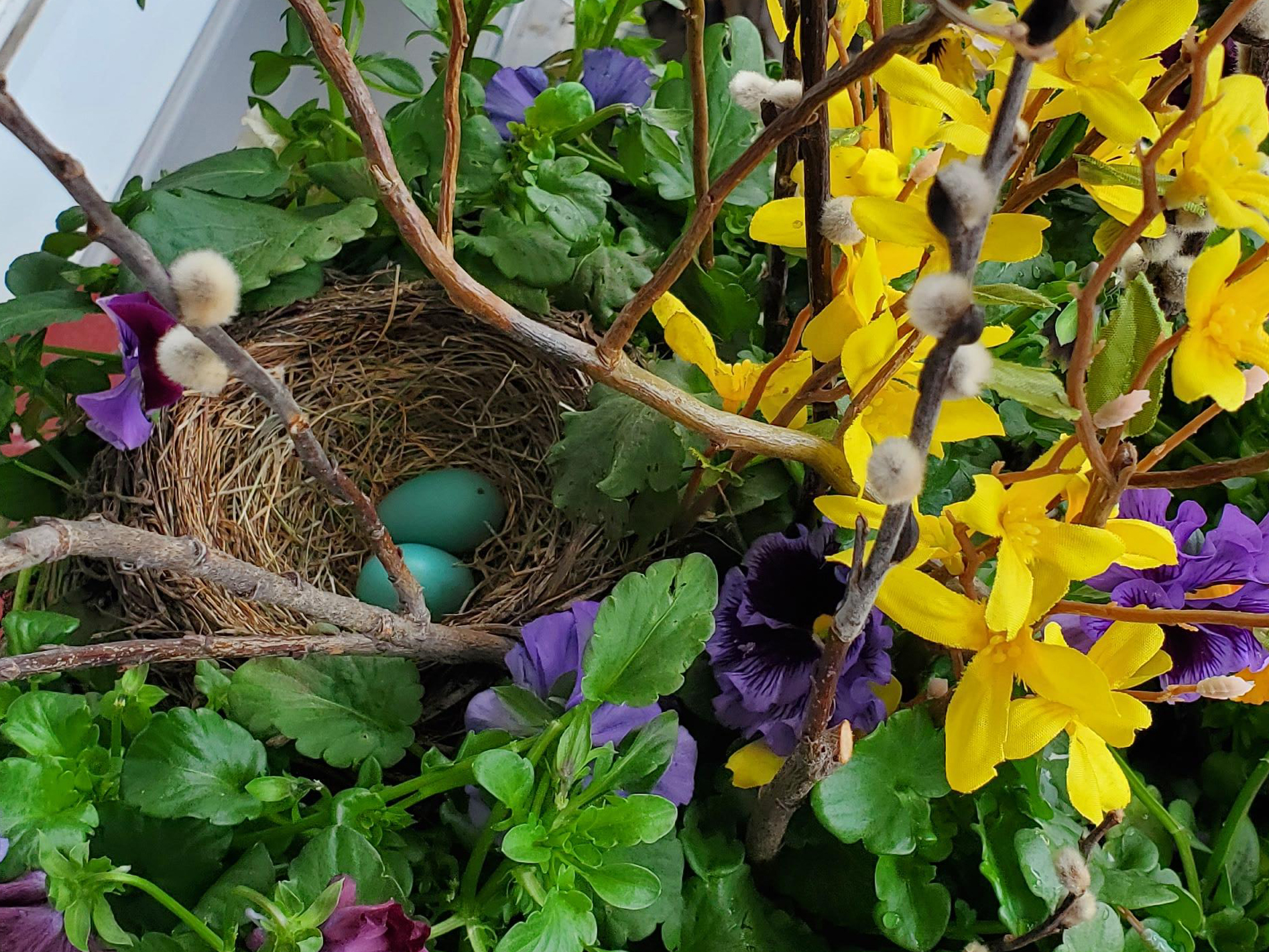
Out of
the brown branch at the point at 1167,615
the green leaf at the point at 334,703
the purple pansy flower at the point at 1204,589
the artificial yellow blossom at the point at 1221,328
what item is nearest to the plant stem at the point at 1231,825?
the purple pansy flower at the point at 1204,589

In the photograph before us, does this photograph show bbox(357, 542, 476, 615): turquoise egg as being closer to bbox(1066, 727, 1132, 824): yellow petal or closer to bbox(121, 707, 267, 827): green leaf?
bbox(121, 707, 267, 827): green leaf

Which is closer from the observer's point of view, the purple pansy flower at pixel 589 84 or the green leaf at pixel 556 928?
the green leaf at pixel 556 928

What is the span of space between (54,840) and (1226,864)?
0.56 meters

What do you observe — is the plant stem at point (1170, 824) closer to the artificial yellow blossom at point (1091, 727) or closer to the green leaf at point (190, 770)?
the artificial yellow blossom at point (1091, 727)

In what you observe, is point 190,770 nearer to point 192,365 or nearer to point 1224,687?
point 192,365

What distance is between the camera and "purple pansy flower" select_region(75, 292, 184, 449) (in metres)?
0.51

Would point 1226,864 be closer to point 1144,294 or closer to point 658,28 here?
point 1144,294

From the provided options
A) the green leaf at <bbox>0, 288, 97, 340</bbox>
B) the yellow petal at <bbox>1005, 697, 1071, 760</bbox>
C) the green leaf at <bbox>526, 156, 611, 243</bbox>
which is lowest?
the yellow petal at <bbox>1005, 697, 1071, 760</bbox>

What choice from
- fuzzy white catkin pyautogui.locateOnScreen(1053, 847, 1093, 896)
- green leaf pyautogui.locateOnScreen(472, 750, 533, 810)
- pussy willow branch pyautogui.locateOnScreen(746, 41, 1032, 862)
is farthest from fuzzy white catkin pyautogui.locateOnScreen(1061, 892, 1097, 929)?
green leaf pyautogui.locateOnScreen(472, 750, 533, 810)

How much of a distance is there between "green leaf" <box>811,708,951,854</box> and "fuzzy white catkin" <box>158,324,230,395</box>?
275mm

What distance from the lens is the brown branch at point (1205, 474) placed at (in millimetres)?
292

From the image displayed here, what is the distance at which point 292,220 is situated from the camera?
61cm

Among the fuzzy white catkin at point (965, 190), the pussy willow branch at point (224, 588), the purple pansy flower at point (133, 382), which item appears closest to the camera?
the fuzzy white catkin at point (965, 190)

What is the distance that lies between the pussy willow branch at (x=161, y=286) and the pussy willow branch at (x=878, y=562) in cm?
20
